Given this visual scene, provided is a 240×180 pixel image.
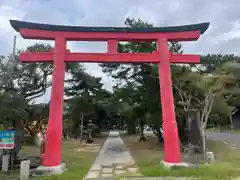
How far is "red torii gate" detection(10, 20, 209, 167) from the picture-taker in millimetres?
10055

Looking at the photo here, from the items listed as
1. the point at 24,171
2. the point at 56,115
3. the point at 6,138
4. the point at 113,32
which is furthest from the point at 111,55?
the point at 24,171

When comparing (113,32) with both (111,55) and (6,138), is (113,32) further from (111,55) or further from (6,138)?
(6,138)

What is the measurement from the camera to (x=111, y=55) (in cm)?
1069

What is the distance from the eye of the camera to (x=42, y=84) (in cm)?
1306

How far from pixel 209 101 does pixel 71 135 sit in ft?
79.8

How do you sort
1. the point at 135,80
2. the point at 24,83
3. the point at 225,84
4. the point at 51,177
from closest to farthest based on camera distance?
the point at 51,177 < the point at 24,83 < the point at 225,84 < the point at 135,80

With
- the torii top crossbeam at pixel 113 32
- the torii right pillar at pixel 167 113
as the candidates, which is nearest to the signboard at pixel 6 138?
the torii top crossbeam at pixel 113 32

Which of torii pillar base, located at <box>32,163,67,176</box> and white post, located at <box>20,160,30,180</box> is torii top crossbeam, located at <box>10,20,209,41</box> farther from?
torii pillar base, located at <box>32,163,67,176</box>

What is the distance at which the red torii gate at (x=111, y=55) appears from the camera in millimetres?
10055

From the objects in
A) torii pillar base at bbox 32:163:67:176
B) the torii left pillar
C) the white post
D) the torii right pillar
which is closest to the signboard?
the white post

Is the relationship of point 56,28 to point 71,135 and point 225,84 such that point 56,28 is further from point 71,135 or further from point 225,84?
point 71,135

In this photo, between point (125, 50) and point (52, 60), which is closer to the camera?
point (52, 60)

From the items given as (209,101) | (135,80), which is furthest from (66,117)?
(209,101)

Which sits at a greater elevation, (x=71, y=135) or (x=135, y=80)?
(x=135, y=80)
